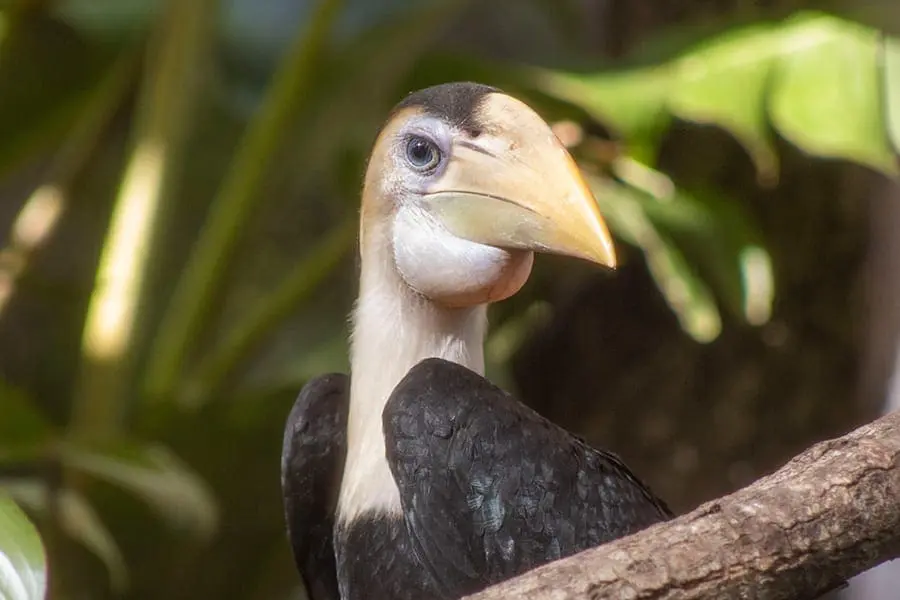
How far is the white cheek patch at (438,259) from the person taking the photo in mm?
1027

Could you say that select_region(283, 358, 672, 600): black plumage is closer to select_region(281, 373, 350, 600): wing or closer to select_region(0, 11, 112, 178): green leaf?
select_region(281, 373, 350, 600): wing

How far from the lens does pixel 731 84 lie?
146cm

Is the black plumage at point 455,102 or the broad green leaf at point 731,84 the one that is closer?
the black plumage at point 455,102

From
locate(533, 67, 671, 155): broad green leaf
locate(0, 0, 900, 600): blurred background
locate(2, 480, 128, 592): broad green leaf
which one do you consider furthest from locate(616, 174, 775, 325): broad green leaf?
locate(2, 480, 128, 592): broad green leaf

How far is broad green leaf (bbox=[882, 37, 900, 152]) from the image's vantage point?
4.55 feet

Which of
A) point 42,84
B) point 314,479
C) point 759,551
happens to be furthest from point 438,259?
point 42,84

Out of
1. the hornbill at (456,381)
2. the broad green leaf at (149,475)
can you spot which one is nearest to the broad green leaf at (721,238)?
the hornbill at (456,381)

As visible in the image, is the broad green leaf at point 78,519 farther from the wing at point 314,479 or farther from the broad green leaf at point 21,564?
the broad green leaf at point 21,564

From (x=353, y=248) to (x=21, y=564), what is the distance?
971 mm

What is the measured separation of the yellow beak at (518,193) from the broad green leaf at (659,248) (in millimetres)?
470

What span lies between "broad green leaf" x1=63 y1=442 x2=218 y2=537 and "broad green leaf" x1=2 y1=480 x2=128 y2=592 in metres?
0.05

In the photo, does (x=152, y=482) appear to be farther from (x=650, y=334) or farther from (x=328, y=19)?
(x=650, y=334)

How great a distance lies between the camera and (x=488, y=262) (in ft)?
3.36

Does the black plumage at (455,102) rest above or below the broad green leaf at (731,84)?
below
